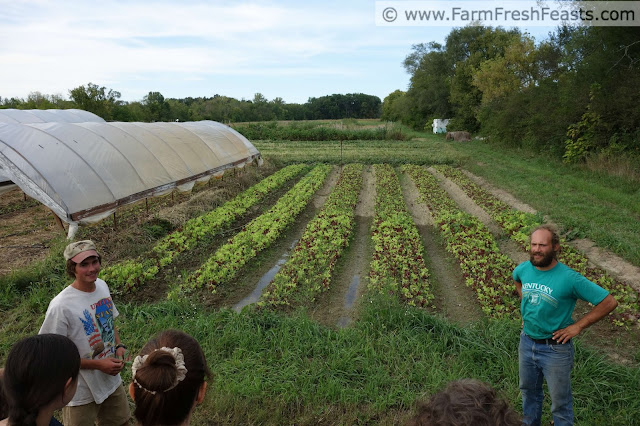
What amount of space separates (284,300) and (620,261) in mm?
6673

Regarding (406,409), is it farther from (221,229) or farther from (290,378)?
(221,229)

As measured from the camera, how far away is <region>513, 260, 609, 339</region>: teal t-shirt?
3131 millimetres

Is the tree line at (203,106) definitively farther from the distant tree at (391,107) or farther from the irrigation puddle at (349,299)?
the irrigation puddle at (349,299)

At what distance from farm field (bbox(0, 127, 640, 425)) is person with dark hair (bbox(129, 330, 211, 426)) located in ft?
7.60

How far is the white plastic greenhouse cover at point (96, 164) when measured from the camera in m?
7.40

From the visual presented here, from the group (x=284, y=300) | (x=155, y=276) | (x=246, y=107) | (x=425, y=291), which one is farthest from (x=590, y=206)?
(x=246, y=107)

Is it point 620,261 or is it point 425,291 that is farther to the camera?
point 620,261

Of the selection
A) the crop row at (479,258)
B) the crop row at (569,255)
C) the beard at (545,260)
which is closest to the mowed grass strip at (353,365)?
the crop row at (479,258)

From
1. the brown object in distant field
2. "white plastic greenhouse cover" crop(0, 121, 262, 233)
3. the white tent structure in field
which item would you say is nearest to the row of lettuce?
"white plastic greenhouse cover" crop(0, 121, 262, 233)

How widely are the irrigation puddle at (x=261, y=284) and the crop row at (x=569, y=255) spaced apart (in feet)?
17.5

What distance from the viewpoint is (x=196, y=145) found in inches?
552

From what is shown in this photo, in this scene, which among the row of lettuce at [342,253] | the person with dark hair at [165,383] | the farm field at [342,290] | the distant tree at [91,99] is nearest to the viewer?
the person with dark hair at [165,383]

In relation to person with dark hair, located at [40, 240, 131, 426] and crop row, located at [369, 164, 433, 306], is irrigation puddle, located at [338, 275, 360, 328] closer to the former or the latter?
crop row, located at [369, 164, 433, 306]

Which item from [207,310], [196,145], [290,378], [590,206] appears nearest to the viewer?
[290,378]
